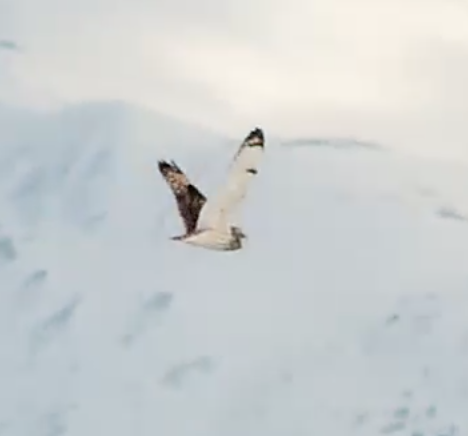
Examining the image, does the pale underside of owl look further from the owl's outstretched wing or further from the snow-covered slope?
the snow-covered slope

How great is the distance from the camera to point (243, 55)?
4637 millimetres

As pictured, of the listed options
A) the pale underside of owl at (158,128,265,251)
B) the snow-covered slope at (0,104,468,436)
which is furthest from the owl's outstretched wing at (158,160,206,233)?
the snow-covered slope at (0,104,468,436)

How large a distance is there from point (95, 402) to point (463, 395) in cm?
69

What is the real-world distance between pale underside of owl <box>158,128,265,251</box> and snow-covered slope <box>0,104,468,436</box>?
48cm

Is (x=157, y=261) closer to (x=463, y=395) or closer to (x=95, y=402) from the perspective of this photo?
(x=95, y=402)

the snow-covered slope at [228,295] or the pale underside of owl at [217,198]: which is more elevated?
the pale underside of owl at [217,198]

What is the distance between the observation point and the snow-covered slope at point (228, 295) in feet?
13.8

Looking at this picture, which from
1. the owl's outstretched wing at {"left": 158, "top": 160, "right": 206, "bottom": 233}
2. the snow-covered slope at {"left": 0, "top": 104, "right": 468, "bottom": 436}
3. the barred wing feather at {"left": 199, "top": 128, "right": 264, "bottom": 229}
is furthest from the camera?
the snow-covered slope at {"left": 0, "top": 104, "right": 468, "bottom": 436}

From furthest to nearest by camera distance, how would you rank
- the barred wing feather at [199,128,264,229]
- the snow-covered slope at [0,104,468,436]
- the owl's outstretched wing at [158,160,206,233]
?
the snow-covered slope at [0,104,468,436]
the owl's outstretched wing at [158,160,206,233]
the barred wing feather at [199,128,264,229]

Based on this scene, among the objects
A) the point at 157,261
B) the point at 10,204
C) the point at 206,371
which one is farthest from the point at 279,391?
the point at 10,204

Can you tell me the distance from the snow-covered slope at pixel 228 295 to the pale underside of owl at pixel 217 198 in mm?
485

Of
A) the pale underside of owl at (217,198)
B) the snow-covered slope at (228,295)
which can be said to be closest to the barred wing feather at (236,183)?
→ the pale underside of owl at (217,198)

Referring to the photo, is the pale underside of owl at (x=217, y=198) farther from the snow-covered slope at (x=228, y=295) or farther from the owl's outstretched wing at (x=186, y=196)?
the snow-covered slope at (x=228, y=295)

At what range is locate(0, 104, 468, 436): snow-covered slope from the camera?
4.19 metres
